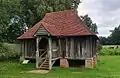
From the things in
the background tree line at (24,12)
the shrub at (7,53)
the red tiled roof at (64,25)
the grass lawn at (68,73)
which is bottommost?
the grass lawn at (68,73)

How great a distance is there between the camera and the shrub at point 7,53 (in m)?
38.1

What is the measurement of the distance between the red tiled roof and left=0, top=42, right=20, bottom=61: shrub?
5963mm

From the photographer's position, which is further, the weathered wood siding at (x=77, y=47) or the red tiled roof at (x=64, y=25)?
the weathered wood siding at (x=77, y=47)

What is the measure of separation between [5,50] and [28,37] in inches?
298

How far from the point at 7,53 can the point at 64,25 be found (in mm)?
12362

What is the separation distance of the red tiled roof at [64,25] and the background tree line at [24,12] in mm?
7185

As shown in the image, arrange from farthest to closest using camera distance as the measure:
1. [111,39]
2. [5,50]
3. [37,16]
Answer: [111,39], [37,16], [5,50]

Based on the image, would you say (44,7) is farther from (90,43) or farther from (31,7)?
(90,43)

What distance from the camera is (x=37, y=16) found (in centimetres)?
4306

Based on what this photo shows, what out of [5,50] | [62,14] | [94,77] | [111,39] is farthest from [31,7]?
[111,39]

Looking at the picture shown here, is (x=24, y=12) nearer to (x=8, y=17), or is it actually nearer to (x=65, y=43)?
(x=8, y=17)

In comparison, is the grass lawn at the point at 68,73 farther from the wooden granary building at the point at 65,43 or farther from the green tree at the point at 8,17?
the green tree at the point at 8,17

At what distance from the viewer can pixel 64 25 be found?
1248 inches

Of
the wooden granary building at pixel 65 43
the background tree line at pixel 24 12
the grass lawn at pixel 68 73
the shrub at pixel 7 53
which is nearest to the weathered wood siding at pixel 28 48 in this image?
the wooden granary building at pixel 65 43
